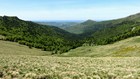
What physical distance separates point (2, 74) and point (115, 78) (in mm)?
9096

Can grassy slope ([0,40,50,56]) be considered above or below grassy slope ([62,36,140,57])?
below

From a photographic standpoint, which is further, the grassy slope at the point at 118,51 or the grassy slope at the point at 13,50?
the grassy slope at the point at 13,50

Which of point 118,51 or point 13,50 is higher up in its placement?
point 118,51

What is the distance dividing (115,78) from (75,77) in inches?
136

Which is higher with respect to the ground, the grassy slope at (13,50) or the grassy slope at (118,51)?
the grassy slope at (118,51)

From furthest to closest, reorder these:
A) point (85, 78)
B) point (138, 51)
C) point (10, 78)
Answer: point (138, 51) → point (85, 78) → point (10, 78)

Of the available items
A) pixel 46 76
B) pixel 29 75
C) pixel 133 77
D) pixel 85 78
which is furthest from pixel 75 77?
pixel 133 77

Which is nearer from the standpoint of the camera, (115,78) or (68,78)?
(68,78)

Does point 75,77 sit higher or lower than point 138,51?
higher

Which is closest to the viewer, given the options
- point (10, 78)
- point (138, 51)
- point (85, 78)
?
point (10, 78)

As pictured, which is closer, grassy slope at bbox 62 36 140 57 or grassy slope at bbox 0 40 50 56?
grassy slope at bbox 62 36 140 57

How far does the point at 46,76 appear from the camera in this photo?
1988cm

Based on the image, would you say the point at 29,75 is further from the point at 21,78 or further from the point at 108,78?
the point at 108,78

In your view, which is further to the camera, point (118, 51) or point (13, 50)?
point (13, 50)
